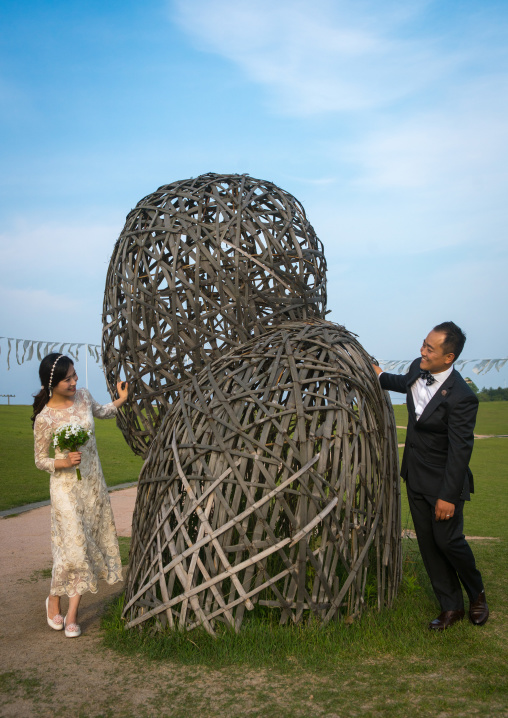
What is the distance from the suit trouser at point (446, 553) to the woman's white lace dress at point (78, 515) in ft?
7.36

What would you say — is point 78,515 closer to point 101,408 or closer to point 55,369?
point 101,408

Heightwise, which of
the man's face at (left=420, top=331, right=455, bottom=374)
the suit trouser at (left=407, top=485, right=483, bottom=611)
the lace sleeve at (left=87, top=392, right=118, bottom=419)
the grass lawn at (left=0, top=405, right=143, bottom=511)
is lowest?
the grass lawn at (left=0, top=405, right=143, bottom=511)

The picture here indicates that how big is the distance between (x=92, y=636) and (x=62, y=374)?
1.81m

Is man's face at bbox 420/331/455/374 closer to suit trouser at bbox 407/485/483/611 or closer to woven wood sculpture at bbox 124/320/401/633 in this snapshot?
woven wood sculpture at bbox 124/320/401/633

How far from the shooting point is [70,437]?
4.48 meters

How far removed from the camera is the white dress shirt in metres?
4.42

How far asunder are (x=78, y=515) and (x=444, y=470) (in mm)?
2566

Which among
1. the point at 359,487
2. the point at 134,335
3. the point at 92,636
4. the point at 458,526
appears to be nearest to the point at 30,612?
the point at 92,636

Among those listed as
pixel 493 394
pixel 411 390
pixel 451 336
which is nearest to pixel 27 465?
pixel 411 390

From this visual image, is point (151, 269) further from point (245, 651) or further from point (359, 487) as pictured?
point (245, 651)

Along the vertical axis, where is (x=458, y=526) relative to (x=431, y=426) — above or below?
below

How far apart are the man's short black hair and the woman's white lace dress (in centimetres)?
253

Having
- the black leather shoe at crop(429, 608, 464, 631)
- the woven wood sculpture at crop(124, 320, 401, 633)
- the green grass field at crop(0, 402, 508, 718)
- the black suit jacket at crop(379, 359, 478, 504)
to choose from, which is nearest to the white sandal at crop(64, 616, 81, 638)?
the green grass field at crop(0, 402, 508, 718)

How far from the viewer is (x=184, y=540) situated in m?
3.95
